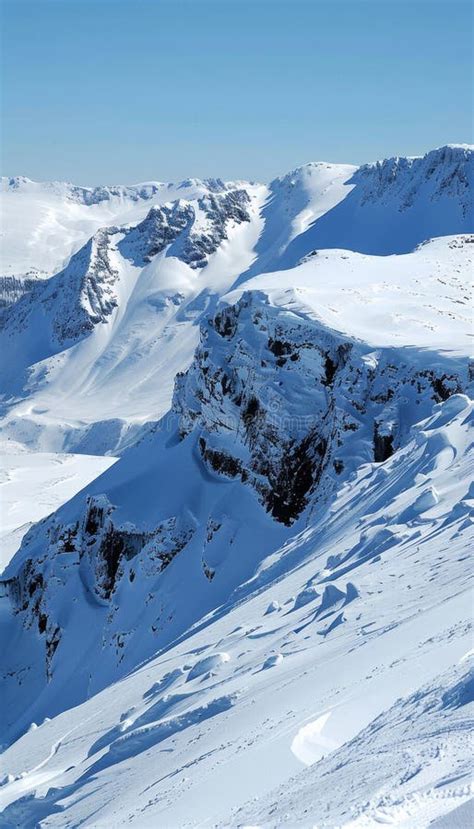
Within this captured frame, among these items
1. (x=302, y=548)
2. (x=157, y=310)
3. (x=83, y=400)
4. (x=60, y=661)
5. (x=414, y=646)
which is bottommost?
(x=60, y=661)

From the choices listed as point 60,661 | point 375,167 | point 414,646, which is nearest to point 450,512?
point 414,646

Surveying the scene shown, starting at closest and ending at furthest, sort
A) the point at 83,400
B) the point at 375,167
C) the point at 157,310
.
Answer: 1. the point at 83,400
2. the point at 157,310
3. the point at 375,167

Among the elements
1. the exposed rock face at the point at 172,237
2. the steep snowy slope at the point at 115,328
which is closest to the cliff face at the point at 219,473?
the steep snowy slope at the point at 115,328

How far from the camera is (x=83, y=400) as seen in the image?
159 metres

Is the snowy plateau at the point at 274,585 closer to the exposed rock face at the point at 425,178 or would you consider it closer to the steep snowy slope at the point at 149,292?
the steep snowy slope at the point at 149,292

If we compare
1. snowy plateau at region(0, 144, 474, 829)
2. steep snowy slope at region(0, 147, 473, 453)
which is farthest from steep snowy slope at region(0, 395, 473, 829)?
steep snowy slope at region(0, 147, 473, 453)

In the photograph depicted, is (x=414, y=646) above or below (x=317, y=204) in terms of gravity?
below

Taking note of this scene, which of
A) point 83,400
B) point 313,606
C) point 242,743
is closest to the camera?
point 242,743

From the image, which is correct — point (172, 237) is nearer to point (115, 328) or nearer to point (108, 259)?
point (108, 259)

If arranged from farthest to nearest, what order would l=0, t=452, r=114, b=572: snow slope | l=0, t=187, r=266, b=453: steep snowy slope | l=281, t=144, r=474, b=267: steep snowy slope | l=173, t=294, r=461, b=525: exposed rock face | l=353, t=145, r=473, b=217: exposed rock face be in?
l=353, t=145, r=473, b=217: exposed rock face, l=281, t=144, r=474, b=267: steep snowy slope, l=0, t=187, r=266, b=453: steep snowy slope, l=0, t=452, r=114, b=572: snow slope, l=173, t=294, r=461, b=525: exposed rock face

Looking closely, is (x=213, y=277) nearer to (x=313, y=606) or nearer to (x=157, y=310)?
(x=157, y=310)

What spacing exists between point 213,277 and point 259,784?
181731 millimetres

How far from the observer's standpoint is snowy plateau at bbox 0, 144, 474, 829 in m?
6.93

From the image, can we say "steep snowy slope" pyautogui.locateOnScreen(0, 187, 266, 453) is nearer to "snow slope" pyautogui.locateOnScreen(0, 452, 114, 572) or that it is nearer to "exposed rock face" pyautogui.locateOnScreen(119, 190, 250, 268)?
"exposed rock face" pyautogui.locateOnScreen(119, 190, 250, 268)
